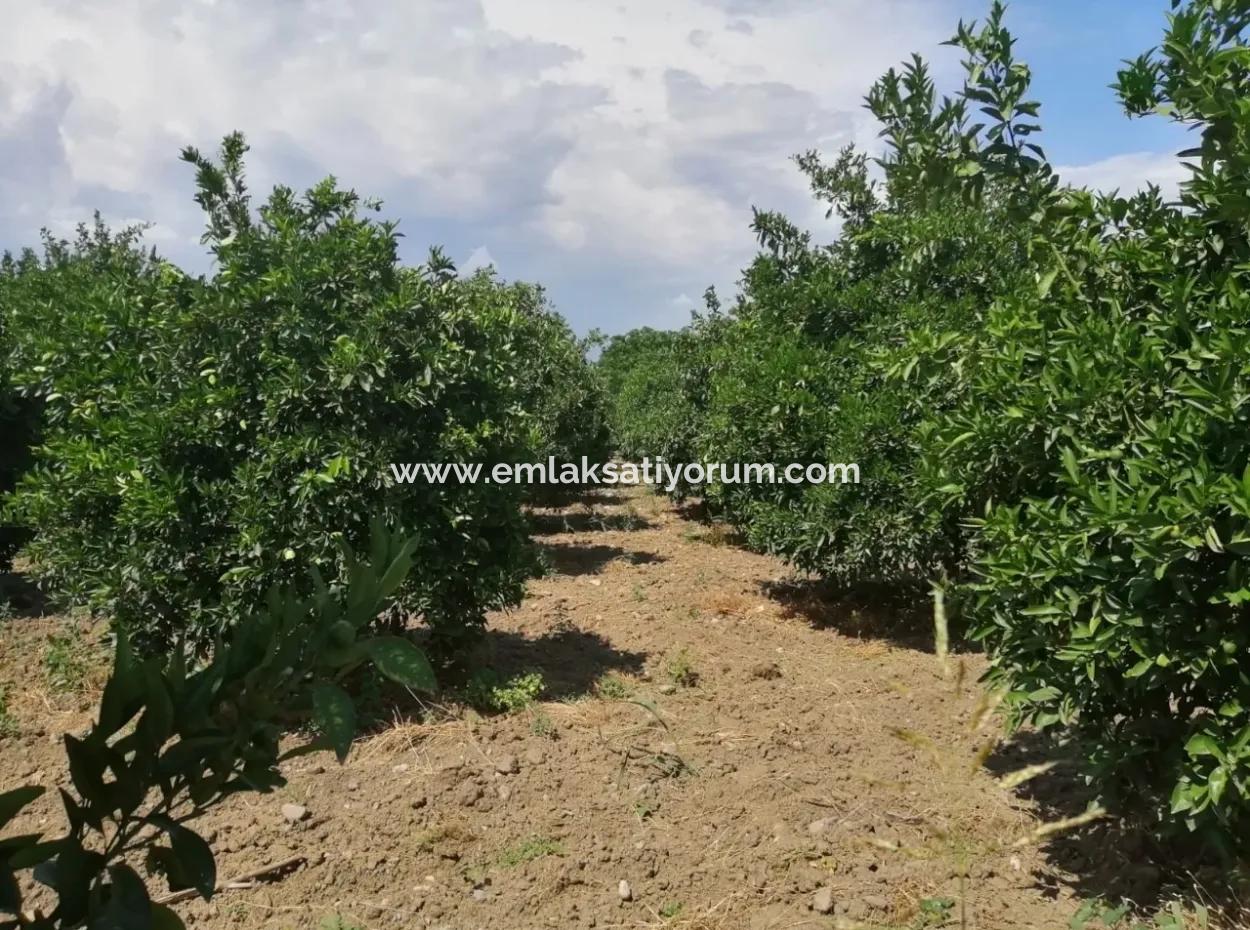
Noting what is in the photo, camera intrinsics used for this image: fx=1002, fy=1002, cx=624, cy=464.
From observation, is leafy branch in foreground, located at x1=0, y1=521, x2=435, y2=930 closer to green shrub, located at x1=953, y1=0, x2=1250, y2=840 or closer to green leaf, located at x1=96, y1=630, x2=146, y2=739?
green leaf, located at x1=96, y1=630, x2=146, y2=739

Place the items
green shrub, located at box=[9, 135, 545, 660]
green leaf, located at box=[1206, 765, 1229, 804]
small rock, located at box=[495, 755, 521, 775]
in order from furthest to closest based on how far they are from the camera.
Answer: green shrub, located at box=[9, 135, 545, 660]
small rock, located at box=[495, 755, 521, 775]
green leaf, located at box=[1206, 765, 1229, 804]

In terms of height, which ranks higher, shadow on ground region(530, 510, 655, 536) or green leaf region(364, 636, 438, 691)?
green leaf region(364, 636, 438, 691)

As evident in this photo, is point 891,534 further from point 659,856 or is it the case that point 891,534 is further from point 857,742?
point 659,856

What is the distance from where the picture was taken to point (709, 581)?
950 centimetres

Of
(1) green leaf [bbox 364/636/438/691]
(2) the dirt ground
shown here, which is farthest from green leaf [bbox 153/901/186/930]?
(2) the dirt ground

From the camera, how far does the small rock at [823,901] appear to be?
12.1ft

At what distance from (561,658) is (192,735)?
5630 mm

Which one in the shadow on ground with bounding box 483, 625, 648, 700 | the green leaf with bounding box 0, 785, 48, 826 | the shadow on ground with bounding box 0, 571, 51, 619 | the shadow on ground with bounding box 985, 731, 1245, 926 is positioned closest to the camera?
the green leaf with bounding box 0, 785, 48, 826

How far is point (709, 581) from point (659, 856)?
17.9ft

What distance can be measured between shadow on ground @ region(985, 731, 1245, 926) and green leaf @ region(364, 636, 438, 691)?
3114mm

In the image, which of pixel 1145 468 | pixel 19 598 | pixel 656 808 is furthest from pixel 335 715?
pixel 19 598

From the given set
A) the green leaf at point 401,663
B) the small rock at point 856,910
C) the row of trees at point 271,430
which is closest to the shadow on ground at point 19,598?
the row of trees at point 271,430

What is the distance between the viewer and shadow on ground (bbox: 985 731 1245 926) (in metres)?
3.56

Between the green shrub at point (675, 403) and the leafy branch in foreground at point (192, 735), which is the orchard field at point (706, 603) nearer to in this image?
the leafy branch in foreground at point (192, 735)
